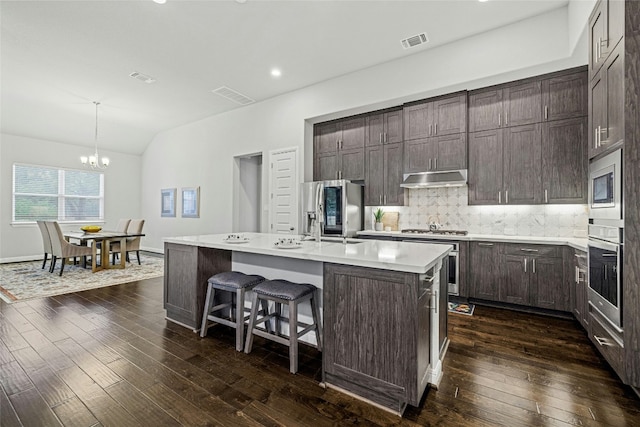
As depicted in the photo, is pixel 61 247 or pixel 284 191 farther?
pixel 284 191

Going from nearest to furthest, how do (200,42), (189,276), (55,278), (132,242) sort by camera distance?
1. (189,276)
2. (200,42)
3. (55,278)
4. (132,242)

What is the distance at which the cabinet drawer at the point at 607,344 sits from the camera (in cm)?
199

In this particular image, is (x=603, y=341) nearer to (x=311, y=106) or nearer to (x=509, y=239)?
(x=509, y=239)

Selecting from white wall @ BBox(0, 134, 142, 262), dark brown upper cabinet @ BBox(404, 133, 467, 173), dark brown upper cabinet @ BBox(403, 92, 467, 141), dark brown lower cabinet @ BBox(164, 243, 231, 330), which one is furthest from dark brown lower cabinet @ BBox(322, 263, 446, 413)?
white wall @ BBox(0, 134, 142, 262)

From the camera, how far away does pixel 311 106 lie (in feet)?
17.1

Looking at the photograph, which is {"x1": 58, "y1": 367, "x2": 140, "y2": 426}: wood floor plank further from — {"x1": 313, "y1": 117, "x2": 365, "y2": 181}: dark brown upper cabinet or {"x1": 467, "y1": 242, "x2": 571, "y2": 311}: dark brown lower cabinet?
{"x1": 313, "y1": 117, "x2": 365, "y2": 181}: dark brown upper cabinet

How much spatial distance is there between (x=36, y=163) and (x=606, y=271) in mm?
10372

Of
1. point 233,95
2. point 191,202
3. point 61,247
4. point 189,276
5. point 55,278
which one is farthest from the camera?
point 191,202

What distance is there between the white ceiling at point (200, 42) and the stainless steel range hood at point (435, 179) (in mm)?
1733

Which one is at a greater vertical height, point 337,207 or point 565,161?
point 565,161

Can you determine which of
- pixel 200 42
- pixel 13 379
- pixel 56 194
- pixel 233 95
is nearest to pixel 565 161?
pixel 200 42

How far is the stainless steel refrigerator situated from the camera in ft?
15.2

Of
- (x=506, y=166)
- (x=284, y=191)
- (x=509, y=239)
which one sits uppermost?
(x=506, y=166)

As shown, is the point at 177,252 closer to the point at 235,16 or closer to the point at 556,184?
the point at 235,16
